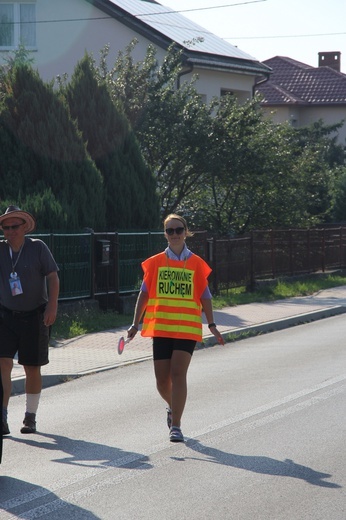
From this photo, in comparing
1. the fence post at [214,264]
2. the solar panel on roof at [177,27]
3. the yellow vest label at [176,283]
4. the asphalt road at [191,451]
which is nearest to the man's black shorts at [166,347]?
the yellow vest label at [176,283]

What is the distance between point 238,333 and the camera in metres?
15.9

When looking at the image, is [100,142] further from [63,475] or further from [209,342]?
[63,475]

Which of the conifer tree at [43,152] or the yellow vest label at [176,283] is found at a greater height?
the conifer tree at [43,152]

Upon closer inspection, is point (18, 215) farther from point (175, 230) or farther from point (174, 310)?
point (174, 310)

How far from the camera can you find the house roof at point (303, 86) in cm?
5819

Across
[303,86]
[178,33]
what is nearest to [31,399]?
[178,33]

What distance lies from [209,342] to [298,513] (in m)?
9.27

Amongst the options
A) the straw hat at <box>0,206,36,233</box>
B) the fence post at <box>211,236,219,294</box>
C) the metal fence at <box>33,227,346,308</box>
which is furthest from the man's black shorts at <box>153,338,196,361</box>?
the fence post at <box>211,236,219,294</box>

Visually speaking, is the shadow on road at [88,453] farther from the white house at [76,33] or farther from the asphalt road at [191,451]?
the white house at [76,33]

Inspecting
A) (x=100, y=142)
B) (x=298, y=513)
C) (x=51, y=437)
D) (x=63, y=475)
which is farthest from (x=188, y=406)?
(x=100, y=142)

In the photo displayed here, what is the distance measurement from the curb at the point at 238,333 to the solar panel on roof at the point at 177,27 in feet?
49.7

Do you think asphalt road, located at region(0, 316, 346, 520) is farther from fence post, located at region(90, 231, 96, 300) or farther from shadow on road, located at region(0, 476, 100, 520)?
fence post, located at region(90, 231, 96, 300)

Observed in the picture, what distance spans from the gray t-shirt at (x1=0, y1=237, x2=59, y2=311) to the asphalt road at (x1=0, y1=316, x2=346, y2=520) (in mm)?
1064

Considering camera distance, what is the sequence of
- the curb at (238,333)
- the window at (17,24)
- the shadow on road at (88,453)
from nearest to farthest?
the shadow on road at (88,453), the curb at (238,333), the window at (17,24)
